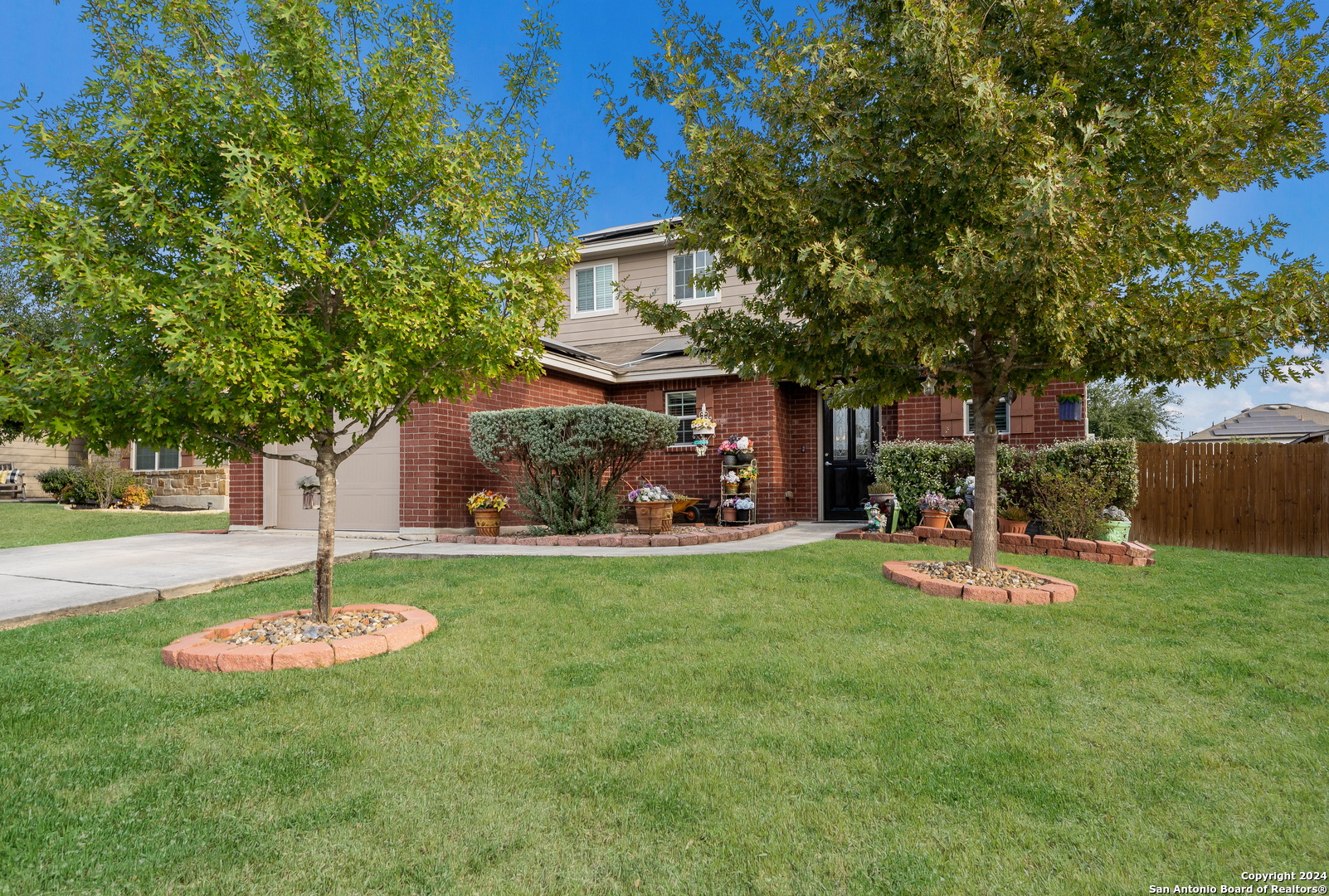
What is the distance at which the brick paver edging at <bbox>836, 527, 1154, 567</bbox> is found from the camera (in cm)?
728

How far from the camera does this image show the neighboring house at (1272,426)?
2108cm

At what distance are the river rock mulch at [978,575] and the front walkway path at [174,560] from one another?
223cm

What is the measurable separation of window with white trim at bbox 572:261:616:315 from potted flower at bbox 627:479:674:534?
256 inches

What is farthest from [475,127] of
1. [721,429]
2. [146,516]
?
[146,516]

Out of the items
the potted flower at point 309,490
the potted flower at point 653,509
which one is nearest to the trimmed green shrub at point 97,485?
the potted flower at point 309,490

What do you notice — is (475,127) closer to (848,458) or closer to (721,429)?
(721,429)

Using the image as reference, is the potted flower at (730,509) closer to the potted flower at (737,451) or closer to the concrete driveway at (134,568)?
the potted flower at (737,451)

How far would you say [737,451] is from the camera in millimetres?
10844

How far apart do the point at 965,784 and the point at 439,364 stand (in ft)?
11.4

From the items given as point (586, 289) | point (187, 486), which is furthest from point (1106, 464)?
point (187, 486)

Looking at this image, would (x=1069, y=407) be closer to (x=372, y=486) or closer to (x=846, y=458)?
(x=846, y=458)

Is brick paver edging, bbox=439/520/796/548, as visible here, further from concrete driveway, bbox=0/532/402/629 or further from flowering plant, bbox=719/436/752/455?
flowering plant, bbox=719/436/752/455

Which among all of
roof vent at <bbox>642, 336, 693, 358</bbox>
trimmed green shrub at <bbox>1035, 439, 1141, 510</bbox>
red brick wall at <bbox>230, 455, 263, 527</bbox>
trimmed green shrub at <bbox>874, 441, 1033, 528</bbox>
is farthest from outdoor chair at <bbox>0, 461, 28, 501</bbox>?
trimmed green shrub at <bbox>1035, 439, 1141, 510</bbox>

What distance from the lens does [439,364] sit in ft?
13.9
